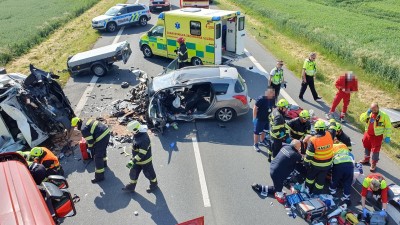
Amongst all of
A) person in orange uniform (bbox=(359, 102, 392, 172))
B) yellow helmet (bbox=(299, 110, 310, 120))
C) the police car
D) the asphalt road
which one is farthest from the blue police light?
the police car

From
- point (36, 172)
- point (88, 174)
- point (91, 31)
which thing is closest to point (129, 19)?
point (91, 31)

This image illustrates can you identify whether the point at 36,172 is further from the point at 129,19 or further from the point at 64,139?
the point at 129,19

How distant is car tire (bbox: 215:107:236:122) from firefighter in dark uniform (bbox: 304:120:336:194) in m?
3.86

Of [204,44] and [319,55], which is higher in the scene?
[204,44]

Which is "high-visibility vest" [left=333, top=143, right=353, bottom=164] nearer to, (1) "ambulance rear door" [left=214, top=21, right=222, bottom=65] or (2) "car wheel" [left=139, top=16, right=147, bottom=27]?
(1) "ambulance rear door" [left=214, top=21, right=222, bottom=65]

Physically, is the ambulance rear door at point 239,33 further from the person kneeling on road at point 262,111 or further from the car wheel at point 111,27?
the car wheel at point 111,27

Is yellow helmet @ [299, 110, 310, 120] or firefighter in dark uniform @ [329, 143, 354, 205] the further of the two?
yellow helmet @ [299, 110, 310, 120]

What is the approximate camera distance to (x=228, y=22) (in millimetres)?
15602

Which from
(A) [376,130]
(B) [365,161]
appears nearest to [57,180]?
(A) [376,130]

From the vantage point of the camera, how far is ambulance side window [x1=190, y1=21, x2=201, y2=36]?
14.6 metres

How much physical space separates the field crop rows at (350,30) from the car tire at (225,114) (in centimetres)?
701

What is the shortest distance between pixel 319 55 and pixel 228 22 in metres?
5.30

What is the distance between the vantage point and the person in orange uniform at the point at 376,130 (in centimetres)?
842

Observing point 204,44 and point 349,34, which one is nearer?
point 204,44
